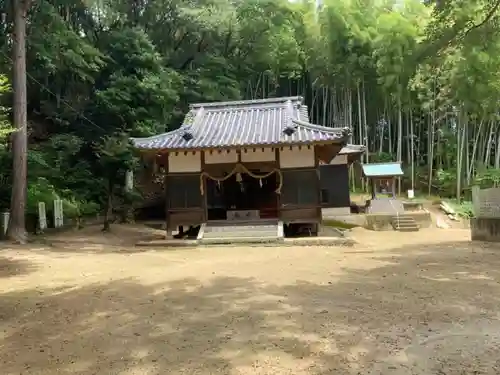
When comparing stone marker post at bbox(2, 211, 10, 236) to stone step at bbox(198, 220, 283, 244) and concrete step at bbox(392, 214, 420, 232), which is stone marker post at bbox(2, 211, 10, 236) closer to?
stone step at bbox(198, 220, 283, 244)

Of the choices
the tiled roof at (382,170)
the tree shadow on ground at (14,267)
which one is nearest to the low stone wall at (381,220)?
the tiled roof at (382,170)

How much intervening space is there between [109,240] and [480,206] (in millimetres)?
Result: 9764

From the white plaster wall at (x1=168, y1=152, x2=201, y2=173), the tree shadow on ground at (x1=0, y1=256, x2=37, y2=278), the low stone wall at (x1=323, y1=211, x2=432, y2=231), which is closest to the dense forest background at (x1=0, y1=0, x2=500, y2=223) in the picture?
the white plaster wall at (x1=168, y1=152, x2=201, y2=173)

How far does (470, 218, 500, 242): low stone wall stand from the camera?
1000 centimetres

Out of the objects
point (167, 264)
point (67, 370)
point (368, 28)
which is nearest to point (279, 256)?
point (167, 264)

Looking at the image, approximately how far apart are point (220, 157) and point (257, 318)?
989 centimetres

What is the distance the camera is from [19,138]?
38.4 feet

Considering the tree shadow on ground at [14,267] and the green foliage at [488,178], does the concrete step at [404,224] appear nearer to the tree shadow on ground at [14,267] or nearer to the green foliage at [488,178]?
the green foliage at [488,178]

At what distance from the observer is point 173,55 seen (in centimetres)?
2522

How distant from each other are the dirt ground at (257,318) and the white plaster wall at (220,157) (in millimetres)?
6497

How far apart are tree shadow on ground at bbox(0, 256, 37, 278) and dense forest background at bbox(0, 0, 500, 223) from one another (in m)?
5.73

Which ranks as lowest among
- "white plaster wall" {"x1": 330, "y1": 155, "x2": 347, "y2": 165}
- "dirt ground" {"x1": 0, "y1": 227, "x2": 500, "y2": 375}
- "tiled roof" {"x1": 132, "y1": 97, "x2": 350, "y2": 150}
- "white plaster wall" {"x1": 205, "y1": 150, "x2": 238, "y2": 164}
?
"dirt ground" {"x1": 0, "y1": 227, "x2": 500, "y2": 375}

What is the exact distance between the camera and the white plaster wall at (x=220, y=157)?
543 inches

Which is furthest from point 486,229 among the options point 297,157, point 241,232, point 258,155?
point 258,155
